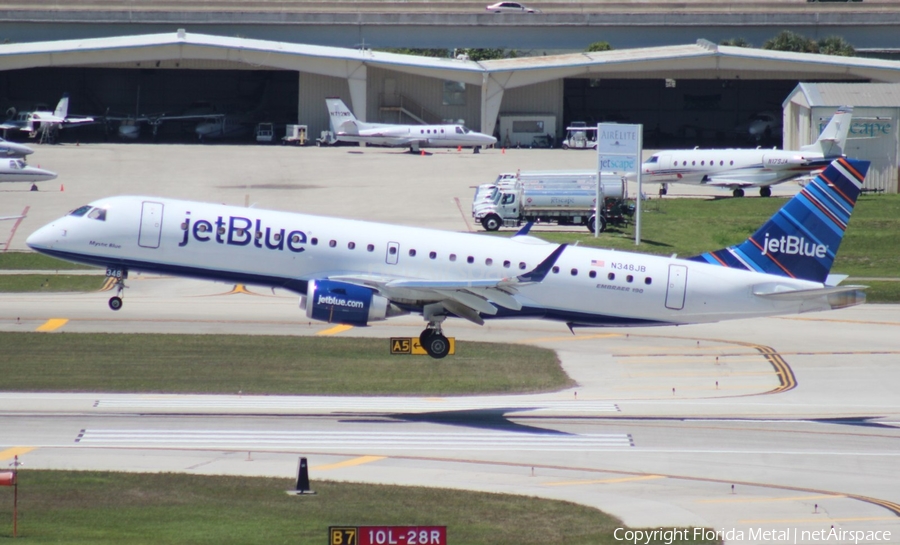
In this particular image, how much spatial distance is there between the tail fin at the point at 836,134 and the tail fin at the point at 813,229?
5024 cm

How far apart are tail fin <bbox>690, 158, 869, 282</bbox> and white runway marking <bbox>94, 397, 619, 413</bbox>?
7815mm

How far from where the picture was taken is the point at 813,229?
4028cm

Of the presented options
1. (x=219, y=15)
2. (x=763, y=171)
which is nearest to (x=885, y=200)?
(x=763, y=171)

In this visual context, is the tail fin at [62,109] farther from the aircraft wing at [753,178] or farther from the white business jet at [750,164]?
the aircraft wing at [753,178]

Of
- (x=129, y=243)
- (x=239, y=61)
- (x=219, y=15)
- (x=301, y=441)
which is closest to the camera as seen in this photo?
(x=301, y=441)

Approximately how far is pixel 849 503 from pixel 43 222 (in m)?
59.2

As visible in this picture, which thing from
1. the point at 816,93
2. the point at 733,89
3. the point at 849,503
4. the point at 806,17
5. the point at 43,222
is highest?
the point at 806,17

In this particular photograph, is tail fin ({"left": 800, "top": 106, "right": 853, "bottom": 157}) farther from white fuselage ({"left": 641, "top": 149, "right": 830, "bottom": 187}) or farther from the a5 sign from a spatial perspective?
the a5 sign

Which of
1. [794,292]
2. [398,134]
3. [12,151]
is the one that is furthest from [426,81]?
[794,292]

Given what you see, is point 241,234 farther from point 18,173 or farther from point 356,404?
point 18,173

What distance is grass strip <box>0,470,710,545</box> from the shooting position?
24.6m

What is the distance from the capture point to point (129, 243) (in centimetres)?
3766

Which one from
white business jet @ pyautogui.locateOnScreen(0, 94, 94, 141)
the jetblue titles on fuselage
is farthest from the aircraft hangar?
the jetblue titles on fuselage

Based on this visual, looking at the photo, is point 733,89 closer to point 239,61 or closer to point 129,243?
point 239,61
